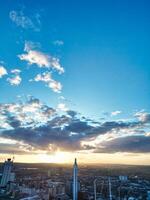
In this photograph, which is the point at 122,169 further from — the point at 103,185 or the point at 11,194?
the point at 11,194

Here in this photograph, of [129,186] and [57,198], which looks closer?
[57,198]

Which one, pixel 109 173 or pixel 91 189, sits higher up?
pixel 109 173

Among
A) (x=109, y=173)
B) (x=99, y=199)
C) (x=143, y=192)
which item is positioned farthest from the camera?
(x=109, y=173)

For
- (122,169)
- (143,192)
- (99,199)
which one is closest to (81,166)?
(122,169)

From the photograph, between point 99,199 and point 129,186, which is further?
point 129,186

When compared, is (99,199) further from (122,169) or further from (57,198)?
(122,169)

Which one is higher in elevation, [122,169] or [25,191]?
[122,169]

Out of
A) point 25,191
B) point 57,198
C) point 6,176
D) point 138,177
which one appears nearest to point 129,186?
point 138,177

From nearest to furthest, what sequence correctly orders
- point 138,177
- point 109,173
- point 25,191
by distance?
point 25,191, point 138,177, point 109,173

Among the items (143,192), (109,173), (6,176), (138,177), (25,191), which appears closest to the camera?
(143,192)
